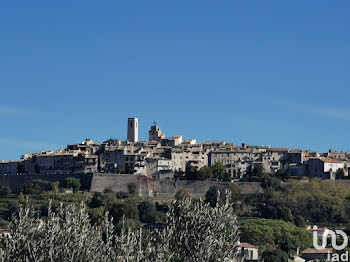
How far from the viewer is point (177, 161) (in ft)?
272

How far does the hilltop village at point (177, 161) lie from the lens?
267 feet

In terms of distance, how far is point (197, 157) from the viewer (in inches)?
3292

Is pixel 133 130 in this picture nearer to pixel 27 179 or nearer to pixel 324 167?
pixel 27 179

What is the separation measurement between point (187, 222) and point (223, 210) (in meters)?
0.81

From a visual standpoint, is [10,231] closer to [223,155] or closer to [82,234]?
[82,234]

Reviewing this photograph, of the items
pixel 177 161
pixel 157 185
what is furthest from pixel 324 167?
pixel 157 185

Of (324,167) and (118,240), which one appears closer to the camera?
(118,240)

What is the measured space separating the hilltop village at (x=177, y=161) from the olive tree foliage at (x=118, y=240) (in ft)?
187

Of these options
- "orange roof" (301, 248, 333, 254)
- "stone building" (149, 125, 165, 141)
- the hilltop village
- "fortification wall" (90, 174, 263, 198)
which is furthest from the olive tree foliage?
"stone building" (149, 125, 165, 141)

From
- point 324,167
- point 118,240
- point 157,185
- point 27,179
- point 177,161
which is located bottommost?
point 118,240

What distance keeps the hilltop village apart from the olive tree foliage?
187ft

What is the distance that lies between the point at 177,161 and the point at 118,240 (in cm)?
6200

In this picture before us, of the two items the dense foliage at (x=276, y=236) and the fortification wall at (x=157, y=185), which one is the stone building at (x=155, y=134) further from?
the dense foliage at (x=276, y=236)

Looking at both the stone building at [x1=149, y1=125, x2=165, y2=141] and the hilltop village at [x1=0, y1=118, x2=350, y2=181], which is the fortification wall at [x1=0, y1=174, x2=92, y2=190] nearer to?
the hilltop village at [x1=0, y1=118, x2=350, y2=181]
